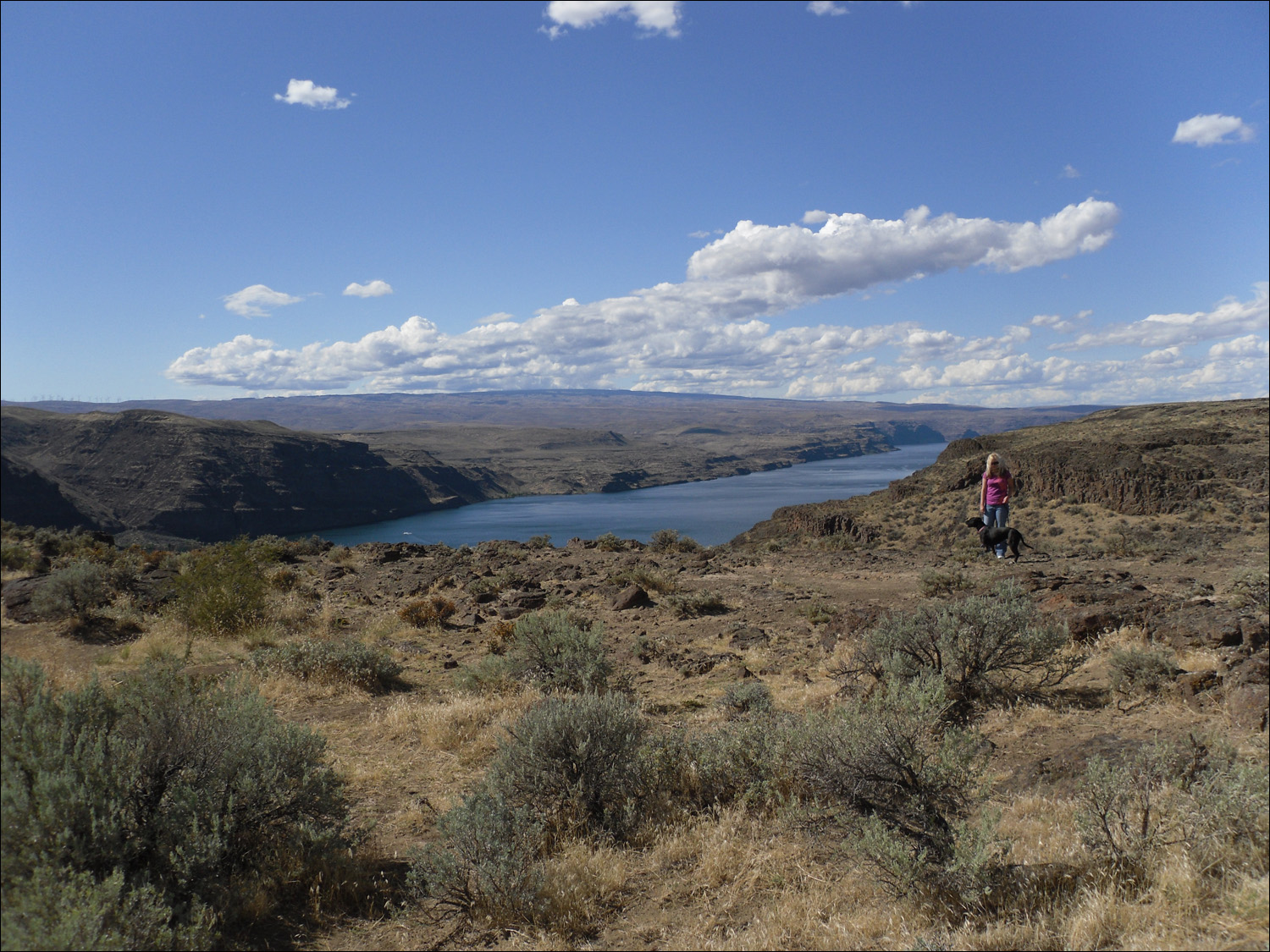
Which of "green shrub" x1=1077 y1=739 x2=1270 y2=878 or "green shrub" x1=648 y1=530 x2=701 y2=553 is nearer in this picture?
"green shrub" x1=1077 y1=739 x2=1270 y2=878

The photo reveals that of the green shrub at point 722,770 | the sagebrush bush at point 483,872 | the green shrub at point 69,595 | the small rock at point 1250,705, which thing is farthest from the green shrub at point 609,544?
the sagebrush bush at point 483,872

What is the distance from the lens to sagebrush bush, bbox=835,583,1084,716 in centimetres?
644

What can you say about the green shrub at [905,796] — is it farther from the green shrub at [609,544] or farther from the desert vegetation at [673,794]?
the green shrub at [609,544]

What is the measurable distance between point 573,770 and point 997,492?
6328 mm

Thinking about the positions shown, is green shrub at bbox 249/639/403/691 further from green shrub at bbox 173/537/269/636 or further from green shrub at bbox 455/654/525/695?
green shrub at bbox 173/537/269/636

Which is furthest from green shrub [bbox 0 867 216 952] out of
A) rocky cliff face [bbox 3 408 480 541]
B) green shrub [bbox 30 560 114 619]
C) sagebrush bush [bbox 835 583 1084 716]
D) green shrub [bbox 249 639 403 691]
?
rocky cliff face [bbox 3 408 480 541]

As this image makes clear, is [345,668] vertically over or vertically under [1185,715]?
under

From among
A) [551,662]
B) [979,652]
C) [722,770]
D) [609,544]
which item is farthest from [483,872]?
[609,544]

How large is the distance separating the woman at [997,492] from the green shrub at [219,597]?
11479 millimetres

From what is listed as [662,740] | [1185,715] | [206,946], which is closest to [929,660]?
[1185,715]

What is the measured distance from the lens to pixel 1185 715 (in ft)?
17.2

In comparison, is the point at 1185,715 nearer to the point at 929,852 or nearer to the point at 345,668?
the point at 929,852

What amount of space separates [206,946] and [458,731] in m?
3.27

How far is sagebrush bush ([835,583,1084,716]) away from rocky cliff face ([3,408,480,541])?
95.3 m
